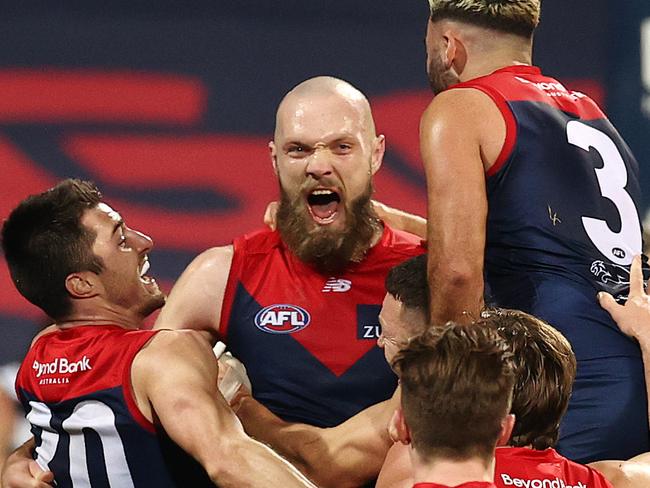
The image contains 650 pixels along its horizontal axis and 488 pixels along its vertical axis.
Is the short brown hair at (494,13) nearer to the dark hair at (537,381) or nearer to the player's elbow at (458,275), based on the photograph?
the player's elbow at (458,275)

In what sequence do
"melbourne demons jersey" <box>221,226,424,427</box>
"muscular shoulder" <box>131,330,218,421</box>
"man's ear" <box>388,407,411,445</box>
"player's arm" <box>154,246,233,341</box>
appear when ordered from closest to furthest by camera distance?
"man's ear" <box>388,407,411,445</box> → "muscular shoulder" <box>131,330,218,421</box> → "melbourne demons jersey" <box>221,226,424,427</box> → "player's arm" <box>154,246,233,341</box>

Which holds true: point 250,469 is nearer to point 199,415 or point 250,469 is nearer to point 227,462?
point 227,462

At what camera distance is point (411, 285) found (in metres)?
3.02

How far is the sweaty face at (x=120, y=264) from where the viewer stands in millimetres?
3195

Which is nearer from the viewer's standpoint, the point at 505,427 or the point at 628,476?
the point at 505,427

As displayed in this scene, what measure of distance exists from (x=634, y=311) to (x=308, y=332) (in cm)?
93

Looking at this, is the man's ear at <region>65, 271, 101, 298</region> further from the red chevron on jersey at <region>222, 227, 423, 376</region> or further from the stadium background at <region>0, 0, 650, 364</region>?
the stadium background at <region>0, 0, 650, 364</region>

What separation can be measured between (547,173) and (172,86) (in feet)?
10.4

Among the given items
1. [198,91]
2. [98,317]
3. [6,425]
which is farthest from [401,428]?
[198,91]

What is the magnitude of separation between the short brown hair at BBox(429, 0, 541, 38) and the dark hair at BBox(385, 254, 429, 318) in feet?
1.99

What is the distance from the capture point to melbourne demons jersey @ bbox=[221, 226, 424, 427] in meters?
3.40


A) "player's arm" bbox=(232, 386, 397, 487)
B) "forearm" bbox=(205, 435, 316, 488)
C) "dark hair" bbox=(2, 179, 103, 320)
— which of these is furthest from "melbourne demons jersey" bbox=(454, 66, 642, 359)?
"dark hair" bbox=(2, 179, 103, 320)

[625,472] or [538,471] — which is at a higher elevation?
[538,471]

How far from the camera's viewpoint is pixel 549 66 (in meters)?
5.94
